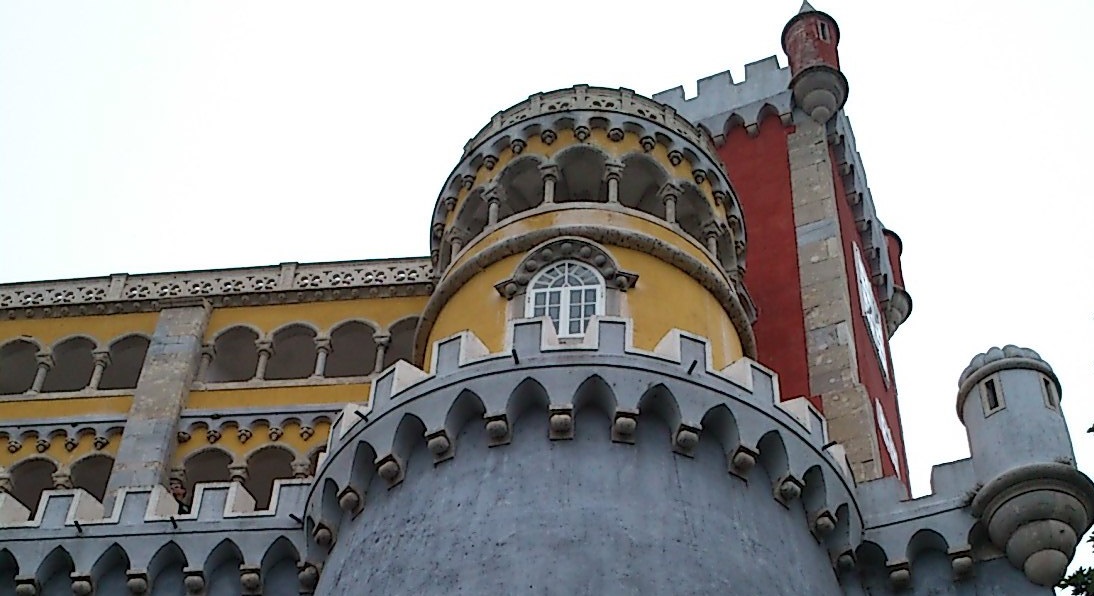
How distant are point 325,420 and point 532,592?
14210 mm

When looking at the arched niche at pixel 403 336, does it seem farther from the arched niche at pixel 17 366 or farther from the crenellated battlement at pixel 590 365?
the crenellated battlement at pixel 590 365

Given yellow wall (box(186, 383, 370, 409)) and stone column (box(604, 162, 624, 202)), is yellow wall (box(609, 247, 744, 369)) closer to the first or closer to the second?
stone column (box(604, 162, 624, 202))

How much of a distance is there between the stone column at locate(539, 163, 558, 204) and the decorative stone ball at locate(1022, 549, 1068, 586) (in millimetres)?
9755

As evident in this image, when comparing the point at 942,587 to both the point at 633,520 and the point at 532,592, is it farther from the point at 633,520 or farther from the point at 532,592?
the point at 532,592

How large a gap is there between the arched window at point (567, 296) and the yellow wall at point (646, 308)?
1.17ft

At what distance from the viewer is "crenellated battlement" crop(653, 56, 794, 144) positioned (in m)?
34.0

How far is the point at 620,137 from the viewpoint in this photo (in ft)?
78.6

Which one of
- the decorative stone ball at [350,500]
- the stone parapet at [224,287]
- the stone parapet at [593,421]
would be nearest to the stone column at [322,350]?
the stone parapet at [224,287]

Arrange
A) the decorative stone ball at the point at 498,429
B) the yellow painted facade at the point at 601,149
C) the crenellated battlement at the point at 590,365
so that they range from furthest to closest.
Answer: the yellow painted facade at the point at 601,149 → the crenellated battlement at the point at 590,365 → the decorative stone ball at the point at 498,429

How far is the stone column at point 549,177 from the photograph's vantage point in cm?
2314

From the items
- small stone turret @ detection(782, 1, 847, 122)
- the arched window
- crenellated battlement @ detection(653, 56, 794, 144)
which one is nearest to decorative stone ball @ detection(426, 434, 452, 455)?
the arched window

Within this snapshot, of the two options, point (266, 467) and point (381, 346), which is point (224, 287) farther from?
point (266, 467)

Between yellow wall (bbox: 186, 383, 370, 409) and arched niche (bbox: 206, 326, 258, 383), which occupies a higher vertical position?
arched niche (bbox: 206, 326, 258, 383)

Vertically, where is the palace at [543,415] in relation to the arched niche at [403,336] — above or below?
below
